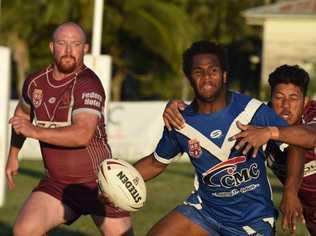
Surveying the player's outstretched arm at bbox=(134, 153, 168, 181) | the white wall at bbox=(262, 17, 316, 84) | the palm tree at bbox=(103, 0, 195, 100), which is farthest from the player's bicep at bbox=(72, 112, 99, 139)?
the white wall at bbox=(262, 17, 316, 84)

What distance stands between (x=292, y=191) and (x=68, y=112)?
1940 mm

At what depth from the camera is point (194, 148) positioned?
23.2 feet

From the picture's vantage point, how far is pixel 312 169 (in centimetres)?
800

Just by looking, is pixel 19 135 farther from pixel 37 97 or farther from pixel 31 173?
pixel 31 173

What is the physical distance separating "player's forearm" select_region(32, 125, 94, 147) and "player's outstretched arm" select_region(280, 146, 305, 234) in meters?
1.57

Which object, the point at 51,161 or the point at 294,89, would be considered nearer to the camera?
the point at 294,89

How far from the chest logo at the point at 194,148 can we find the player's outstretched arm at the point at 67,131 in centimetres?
87

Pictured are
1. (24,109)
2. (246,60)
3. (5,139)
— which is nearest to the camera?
(24,109)

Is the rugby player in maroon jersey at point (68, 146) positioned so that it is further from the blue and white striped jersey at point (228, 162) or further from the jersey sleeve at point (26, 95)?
the blue and white striped jersey at point (228, 162)

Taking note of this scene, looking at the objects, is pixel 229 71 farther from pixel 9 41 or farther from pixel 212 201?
pixel 9 41

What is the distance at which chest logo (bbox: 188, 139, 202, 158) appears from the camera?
23.1ft

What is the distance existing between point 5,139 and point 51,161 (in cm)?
747

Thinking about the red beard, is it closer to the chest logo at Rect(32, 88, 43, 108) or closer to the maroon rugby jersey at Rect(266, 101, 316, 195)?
the chest logo at Rect(32, 88, 43, 108)

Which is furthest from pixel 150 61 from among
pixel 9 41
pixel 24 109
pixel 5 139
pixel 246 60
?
pixel 24 109
